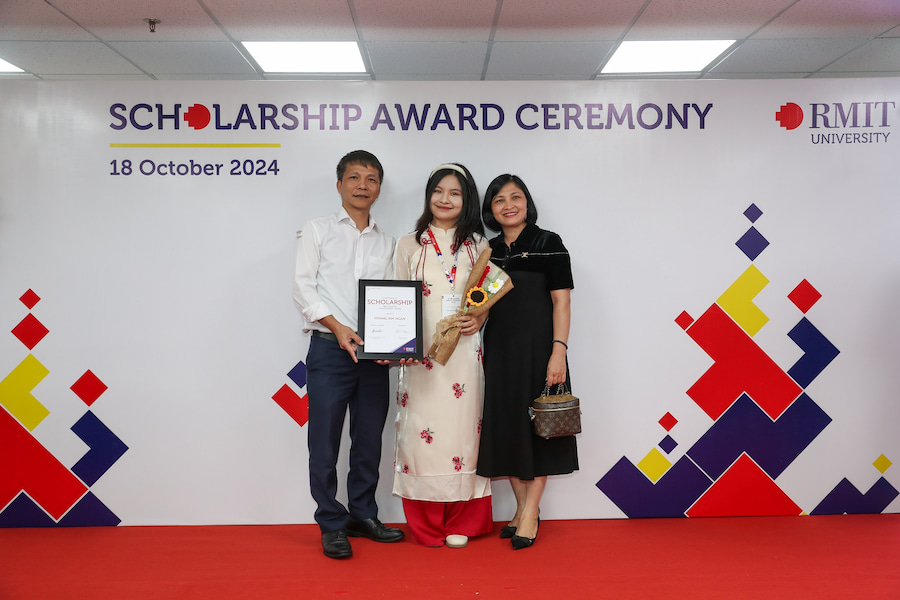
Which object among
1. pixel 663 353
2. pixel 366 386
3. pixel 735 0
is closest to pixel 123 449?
pixel 366 386

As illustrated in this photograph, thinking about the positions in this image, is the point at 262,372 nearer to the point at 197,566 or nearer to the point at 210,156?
the point at 197,566

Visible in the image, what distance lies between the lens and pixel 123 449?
2.76 metres

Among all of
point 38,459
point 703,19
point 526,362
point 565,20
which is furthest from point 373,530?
point 703,19

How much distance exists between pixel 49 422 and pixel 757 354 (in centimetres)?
318

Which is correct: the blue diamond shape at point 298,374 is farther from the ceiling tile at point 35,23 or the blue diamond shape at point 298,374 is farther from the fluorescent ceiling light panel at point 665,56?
the fluorescent ceiling light panel at point 665,56

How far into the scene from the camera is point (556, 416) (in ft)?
7.62

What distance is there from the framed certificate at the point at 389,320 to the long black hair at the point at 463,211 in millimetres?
263

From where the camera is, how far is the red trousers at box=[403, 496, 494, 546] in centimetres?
248

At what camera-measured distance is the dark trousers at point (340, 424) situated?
2.44 meters

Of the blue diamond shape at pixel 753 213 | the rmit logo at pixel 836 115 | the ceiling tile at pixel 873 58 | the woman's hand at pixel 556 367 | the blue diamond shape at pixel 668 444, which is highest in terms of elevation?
the ceiling tile at pixel 873 58

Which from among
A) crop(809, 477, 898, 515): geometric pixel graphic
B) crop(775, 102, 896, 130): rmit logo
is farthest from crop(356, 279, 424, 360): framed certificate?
crop(809, 477, 898, 515): geometric pixel graphic

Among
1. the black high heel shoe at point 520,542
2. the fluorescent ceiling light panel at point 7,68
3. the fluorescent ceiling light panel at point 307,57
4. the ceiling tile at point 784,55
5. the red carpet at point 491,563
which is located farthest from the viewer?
the fluorescent ceiling light panel at point 7,68

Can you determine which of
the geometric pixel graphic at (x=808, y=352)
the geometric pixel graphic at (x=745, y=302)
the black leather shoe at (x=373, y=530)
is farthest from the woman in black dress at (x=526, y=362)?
the geometric pixel graphic at (x=808, y=352)

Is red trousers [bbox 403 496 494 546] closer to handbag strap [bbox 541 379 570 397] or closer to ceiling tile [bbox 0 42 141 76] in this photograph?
handbag strap [bbox 541 379 570 397]
